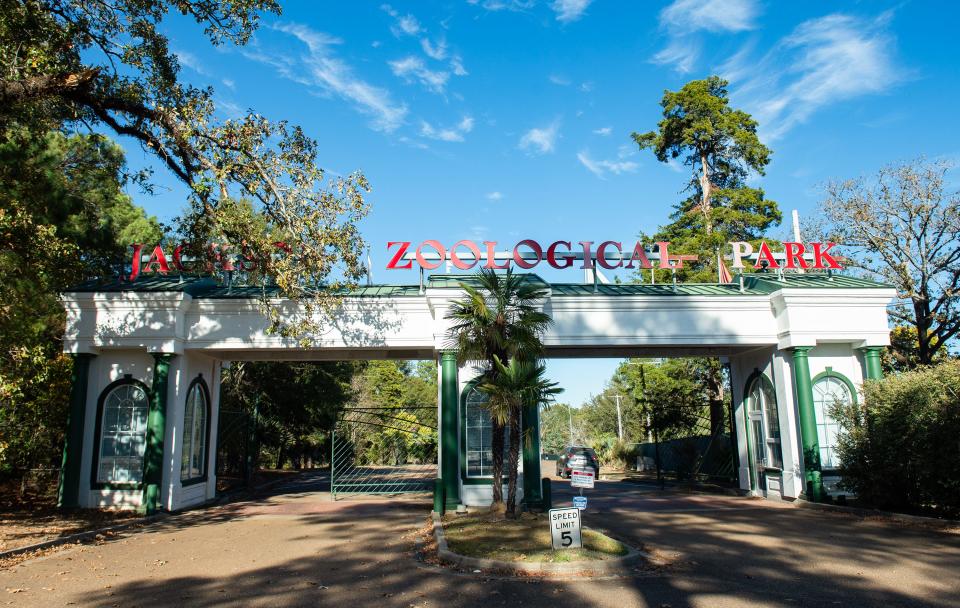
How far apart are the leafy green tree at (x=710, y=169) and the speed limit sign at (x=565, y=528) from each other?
18256 millimetres

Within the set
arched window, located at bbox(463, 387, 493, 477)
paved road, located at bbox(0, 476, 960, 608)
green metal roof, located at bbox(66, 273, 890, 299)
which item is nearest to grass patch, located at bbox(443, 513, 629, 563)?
paved road, located at bbox(0, 476, 960, 608)

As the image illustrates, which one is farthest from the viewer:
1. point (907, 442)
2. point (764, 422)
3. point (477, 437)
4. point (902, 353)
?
point (902, 353)

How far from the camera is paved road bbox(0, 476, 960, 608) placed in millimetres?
7543

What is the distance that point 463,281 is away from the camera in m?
16.7

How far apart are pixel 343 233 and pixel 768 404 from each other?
1217cm

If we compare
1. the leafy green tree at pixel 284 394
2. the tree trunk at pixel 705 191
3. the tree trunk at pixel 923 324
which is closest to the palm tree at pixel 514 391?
the leafy green tree at pixel 284 394

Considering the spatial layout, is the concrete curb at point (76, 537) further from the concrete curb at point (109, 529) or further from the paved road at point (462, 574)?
the paved road at point (462, 574)

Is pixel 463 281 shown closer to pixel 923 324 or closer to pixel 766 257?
pixel 766 257

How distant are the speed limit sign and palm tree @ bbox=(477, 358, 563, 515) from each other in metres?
2.31

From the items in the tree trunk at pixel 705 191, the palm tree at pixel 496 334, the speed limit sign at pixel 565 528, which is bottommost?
the speed limit sign at pixel 565 528

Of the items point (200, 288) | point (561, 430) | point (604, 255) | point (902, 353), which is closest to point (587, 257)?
point (604, 255)

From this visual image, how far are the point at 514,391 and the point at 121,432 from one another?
33.8ft

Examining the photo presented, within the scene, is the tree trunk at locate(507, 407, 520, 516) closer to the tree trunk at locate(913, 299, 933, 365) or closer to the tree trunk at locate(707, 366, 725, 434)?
the tree trunk at locate(707, 366, 725, 434)

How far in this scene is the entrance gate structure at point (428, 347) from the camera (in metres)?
15.5
